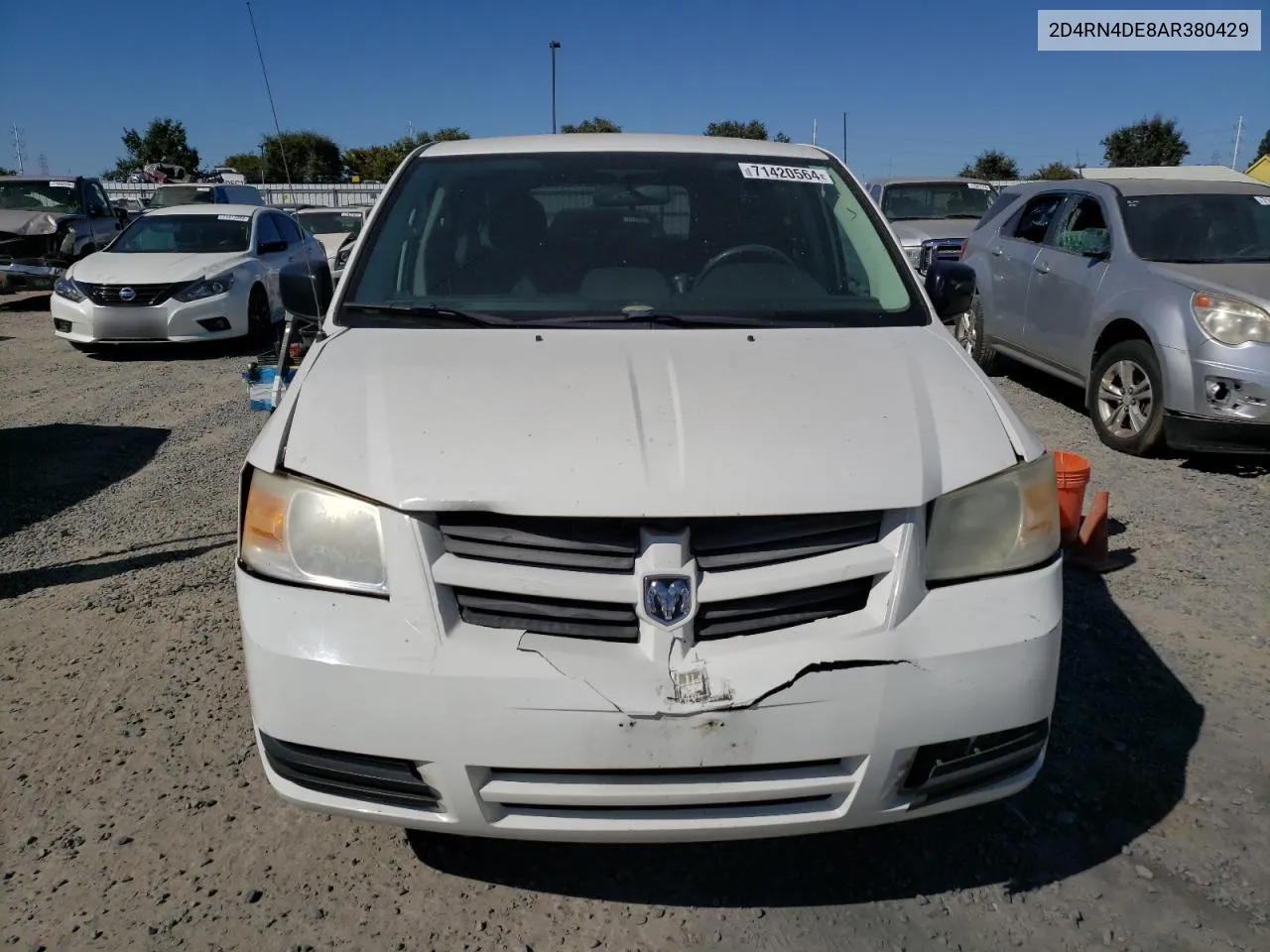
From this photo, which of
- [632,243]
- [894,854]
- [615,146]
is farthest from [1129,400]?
[894,854]

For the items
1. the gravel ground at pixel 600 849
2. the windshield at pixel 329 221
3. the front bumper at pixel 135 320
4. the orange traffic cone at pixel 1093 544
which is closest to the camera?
the gravel ground at pixel 600 849

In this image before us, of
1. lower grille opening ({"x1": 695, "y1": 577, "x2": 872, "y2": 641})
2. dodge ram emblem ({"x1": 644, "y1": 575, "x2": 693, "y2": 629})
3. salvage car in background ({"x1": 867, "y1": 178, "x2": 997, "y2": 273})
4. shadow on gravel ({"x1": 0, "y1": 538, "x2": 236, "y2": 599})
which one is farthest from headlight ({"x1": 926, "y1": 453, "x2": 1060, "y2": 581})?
salvage car in background ({"x1": 867, "y1": 178, "x2": 997, "y2": 273})

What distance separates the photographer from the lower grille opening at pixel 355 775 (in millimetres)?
2031

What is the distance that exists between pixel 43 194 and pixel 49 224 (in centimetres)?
135

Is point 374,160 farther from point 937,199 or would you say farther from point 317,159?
point 937,199

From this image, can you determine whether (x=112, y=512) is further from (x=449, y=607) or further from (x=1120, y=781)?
(x=1120, y=781)

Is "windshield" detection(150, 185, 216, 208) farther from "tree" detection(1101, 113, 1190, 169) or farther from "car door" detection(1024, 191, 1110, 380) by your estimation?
"tree" detection(1101, 113, 1190, 169)

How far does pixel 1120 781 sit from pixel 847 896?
965mm

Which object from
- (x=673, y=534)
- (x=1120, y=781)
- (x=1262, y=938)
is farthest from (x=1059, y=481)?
(x=673, y=534)

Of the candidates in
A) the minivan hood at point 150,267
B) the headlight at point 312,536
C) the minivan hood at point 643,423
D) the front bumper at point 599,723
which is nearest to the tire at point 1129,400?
the minivan hood at point 643,423

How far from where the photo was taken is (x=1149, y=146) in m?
47.3

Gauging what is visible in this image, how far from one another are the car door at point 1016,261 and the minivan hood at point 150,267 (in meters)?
7.32

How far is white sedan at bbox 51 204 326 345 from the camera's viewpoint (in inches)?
379

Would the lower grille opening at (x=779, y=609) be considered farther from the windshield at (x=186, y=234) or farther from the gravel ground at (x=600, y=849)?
the windshield at (x=186, y=234)
